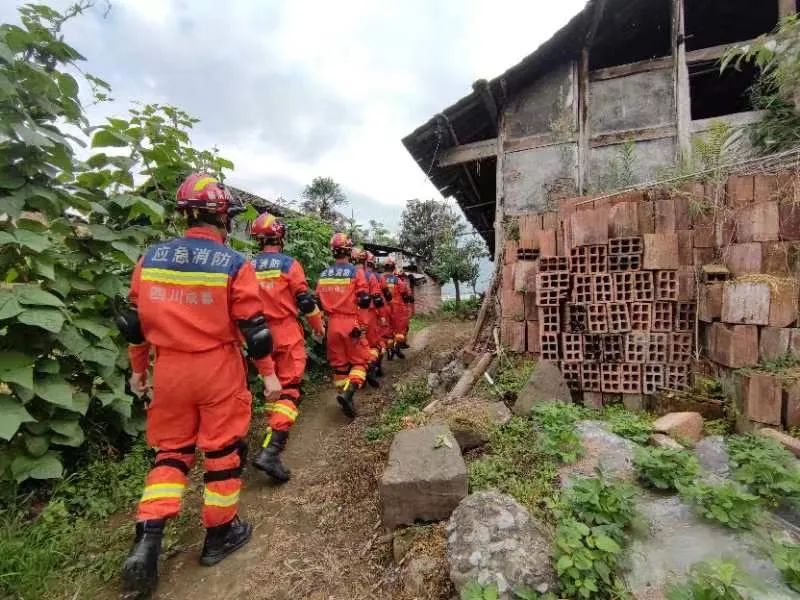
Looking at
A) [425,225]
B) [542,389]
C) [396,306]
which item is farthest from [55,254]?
[425,225]

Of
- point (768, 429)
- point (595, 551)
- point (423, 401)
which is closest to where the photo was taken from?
point (595, 551)

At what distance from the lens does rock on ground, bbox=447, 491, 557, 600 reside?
1.87 meters

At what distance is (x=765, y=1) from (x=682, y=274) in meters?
7.23

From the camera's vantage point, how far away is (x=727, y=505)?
2.12 meters

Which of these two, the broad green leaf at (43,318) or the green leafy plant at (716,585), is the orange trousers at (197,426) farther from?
the green leafy plant at (716,585)

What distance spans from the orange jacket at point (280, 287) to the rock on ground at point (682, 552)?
125 inches

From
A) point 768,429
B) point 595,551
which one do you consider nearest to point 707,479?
point 768,429

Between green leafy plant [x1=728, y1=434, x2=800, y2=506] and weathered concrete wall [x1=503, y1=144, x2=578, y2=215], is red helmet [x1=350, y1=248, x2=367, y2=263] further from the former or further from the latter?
green leafy plant [x1=728, y1=434, x2=800, y2=506]

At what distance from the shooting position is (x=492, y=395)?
4047mm

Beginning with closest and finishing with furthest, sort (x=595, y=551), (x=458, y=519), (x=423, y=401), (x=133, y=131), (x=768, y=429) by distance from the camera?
(x=595, y=551) → (x=458, y=519) → (x=768, y=429) → (x=133, y=131) → (x=423, y=401)

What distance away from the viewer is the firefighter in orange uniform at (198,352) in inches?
100

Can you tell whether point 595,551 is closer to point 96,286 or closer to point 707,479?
point 707,479

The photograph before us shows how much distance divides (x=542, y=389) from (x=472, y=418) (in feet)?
2.47

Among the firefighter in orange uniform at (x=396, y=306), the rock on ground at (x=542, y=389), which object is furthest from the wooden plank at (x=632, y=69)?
the rock on ground at (x=542, y=389)
